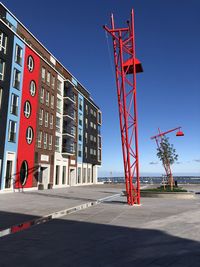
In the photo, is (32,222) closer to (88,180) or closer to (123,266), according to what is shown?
(123,266)

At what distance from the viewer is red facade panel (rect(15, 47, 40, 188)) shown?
30.8 meters

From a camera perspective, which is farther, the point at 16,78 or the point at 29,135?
the point at 29,135

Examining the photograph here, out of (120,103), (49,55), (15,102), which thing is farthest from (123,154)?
(49,55)

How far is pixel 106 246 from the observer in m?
7.12

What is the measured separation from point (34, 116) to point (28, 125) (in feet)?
6.27

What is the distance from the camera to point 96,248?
22.7ft

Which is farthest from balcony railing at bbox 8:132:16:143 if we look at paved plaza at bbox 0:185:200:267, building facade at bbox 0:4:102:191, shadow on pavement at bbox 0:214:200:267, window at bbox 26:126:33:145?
shadow on pavement at bbox 0:214:200:267

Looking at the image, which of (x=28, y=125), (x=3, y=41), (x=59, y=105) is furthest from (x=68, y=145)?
(x=3, y=41)

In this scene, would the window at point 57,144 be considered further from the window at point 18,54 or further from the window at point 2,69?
the window at point 2,69

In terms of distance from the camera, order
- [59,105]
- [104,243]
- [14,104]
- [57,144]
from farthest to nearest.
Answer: [59,105], [57,144], [14,104], [104,243]

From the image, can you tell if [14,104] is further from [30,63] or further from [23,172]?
[23,172]

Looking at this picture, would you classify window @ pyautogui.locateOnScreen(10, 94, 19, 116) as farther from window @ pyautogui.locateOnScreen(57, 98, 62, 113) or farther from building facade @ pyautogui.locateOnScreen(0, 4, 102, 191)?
window @ pyautogui.locateOnScreen(57, 98, 62, 113)

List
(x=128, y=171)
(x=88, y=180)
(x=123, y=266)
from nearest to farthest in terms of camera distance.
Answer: (x=123, y=266)
(x=128, y=171)
(x=88, y=180)

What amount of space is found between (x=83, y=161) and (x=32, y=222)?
4307 centimetres
